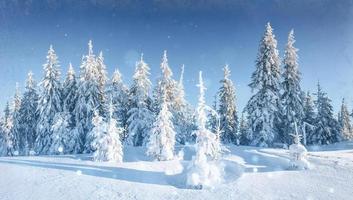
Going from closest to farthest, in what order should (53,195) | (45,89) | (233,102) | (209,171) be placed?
(53,195), (209,171), (45,89), (233,102)

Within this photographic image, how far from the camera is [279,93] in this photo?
45.6 m

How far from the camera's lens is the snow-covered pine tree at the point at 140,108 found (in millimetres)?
48625

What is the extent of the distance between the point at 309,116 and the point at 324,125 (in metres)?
2.23

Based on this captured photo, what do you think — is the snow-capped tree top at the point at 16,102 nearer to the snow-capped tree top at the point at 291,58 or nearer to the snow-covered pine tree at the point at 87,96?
the snow-covered pine tree at the point at 87,96

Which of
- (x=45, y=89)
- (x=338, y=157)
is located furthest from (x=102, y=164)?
(x=45, y=89)

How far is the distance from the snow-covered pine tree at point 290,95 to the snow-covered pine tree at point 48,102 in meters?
27.5

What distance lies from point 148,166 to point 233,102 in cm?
2707

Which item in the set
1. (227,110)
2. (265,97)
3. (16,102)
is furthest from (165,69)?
(16,102)

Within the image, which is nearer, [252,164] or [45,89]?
[252,164]

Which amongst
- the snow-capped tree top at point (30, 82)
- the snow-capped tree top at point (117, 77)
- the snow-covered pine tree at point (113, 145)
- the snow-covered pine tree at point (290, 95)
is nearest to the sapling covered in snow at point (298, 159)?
the snow-covered pine tree at point (113, 145)

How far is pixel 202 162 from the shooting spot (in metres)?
25.3

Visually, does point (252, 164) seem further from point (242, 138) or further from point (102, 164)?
point (242, 138)

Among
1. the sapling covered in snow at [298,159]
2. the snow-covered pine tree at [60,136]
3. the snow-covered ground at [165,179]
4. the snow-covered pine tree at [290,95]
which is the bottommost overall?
the snow-covered ground at [165,179]

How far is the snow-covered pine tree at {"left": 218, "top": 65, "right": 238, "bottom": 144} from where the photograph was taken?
172 ft
